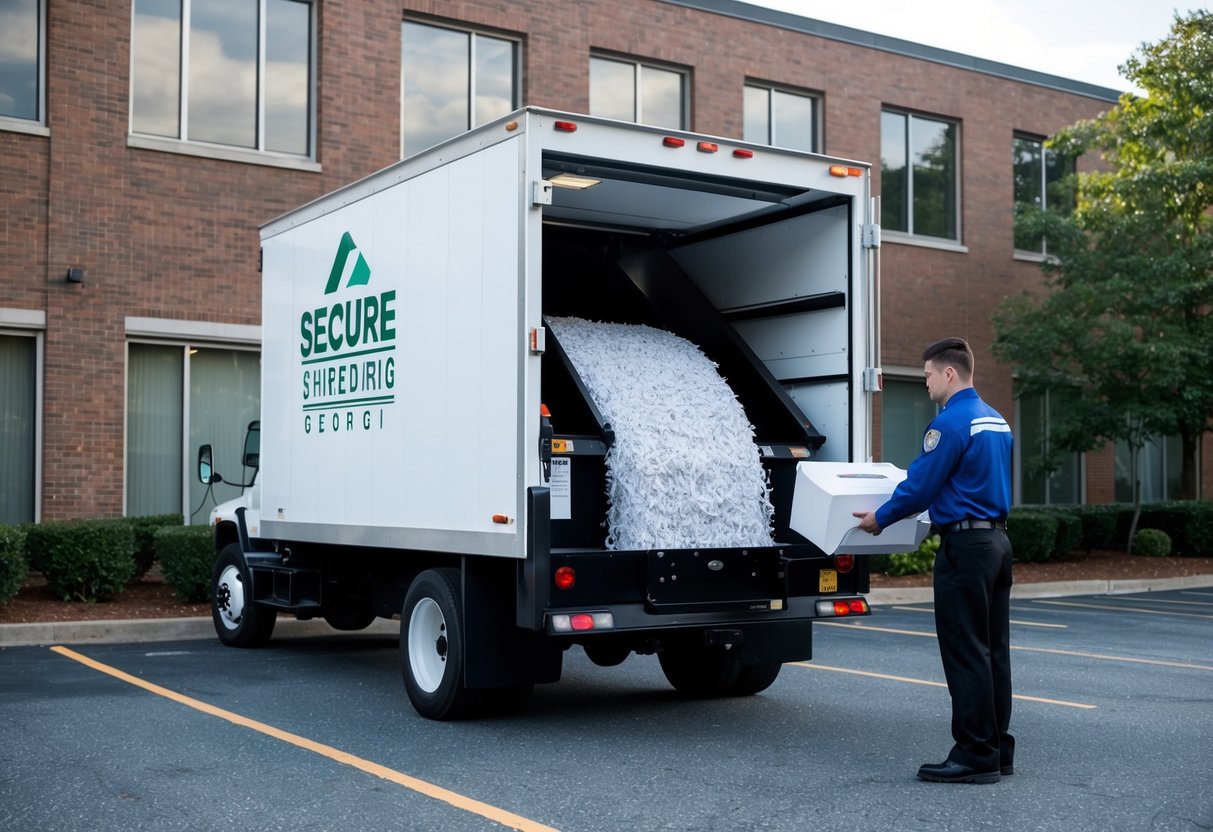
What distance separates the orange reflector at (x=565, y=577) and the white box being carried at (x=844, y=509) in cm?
117

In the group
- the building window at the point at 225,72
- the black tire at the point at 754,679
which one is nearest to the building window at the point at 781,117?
the building window at the point at 225,72

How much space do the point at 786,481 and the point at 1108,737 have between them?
2228 millimetres

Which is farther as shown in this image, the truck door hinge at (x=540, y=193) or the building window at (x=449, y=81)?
the building window at (x=449, y=81)

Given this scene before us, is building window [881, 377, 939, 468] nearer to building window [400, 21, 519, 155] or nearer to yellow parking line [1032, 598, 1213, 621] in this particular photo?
yellow parking line [1032, 598, 1213, 621]

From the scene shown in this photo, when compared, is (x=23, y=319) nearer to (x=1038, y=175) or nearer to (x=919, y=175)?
(x=919, y=175)

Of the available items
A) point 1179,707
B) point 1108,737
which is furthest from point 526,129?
point 1179,707

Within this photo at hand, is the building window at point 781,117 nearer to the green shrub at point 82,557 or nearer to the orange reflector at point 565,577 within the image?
the green shrub at point 82,557

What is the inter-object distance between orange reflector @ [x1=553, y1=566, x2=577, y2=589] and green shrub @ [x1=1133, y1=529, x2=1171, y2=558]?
54.0ft

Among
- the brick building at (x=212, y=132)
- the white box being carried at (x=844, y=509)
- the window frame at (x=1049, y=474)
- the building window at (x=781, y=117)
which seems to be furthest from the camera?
the window frame at (x=1049, y=474)

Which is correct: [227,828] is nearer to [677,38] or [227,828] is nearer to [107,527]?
[107,527]

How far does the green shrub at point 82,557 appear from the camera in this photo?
1256 centimetres

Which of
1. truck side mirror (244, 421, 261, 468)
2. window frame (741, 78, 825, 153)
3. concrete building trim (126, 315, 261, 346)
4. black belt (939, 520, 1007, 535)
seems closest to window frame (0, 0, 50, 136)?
concrete building trim (126, 315, 261, 346)

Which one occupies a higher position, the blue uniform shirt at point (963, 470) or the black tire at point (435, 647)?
the blue uniform shirt at point (963, 470)

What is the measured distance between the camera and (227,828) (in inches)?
211
